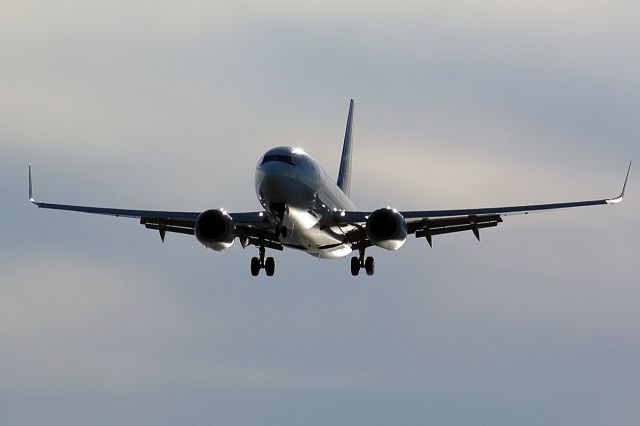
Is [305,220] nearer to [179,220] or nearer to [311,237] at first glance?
[311,237]

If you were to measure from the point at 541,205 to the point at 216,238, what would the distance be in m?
14.1

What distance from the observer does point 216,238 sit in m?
57.2

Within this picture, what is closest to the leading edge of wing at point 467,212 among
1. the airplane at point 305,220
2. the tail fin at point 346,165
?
the airplane at point 305,220

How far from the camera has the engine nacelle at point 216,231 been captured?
57.2 metres

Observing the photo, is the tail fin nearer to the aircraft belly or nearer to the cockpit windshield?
the aircraft belly

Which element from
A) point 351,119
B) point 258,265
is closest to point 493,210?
point 258,265

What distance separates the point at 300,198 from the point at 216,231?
12.7 feet

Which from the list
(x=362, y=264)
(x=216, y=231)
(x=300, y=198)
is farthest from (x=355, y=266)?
(x=216, y=231)

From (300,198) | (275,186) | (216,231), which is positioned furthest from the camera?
(216,231)

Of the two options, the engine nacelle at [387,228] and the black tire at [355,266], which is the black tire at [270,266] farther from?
the engine nacelle at [387,228]

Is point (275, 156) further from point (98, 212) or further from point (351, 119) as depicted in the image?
point (351, 119)

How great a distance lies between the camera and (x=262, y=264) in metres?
63.2

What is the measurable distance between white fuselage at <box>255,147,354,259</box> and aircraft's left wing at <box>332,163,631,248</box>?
2.58 ft

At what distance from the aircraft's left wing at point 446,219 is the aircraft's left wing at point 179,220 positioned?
11.2ft
